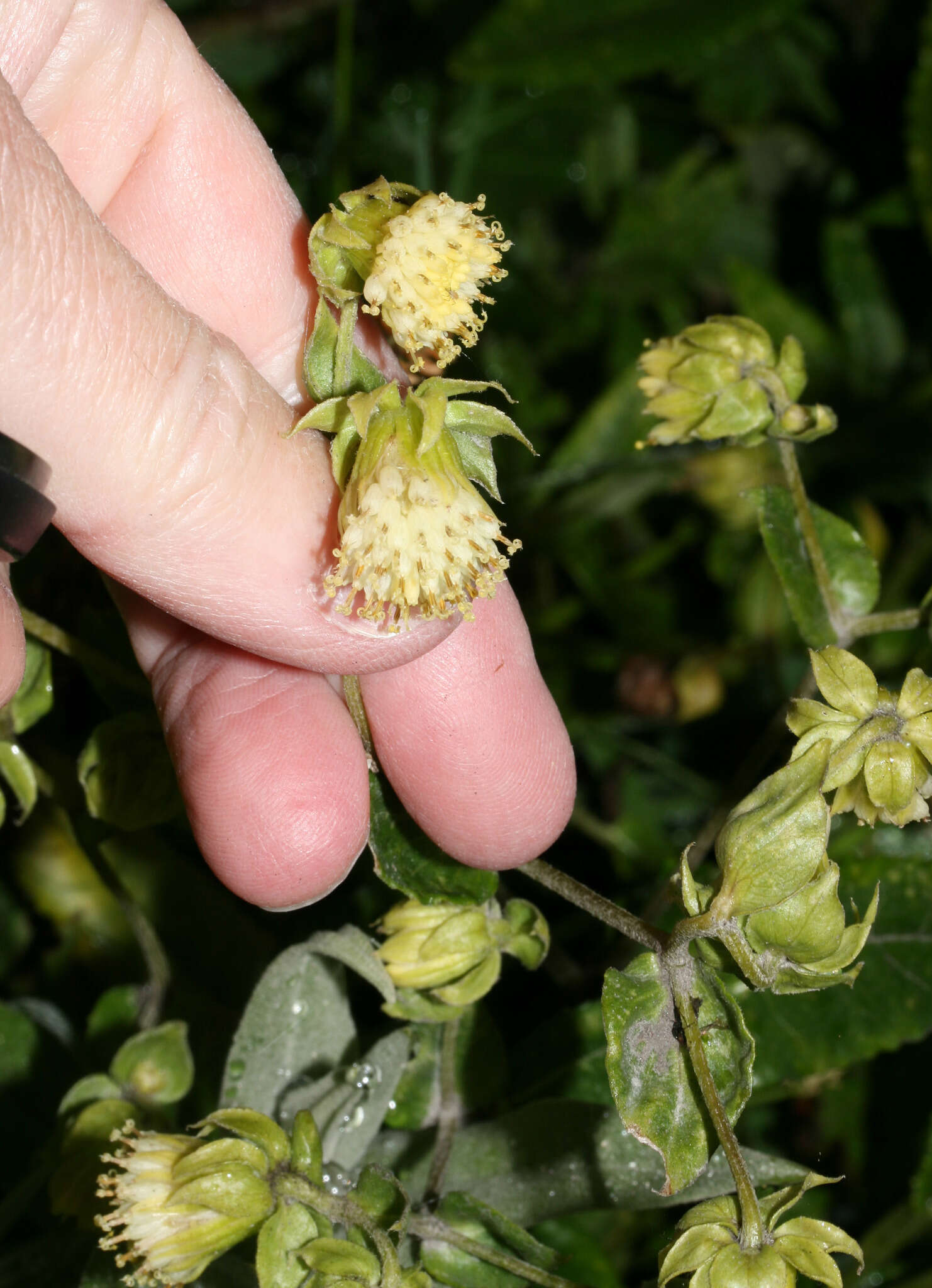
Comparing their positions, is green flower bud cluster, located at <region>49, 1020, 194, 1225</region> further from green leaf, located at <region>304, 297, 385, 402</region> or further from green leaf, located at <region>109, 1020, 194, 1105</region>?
green leaf, located at <region>304, 297, 385, 402</region>

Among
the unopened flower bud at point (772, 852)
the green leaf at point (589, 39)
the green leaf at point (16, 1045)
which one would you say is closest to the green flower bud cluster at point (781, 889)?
the unopened flower bud at point (772, 852)

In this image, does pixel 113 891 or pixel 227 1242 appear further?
pixel 113 891

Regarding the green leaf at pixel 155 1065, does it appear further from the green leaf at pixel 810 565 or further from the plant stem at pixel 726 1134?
the green leaf at pixel 810 565

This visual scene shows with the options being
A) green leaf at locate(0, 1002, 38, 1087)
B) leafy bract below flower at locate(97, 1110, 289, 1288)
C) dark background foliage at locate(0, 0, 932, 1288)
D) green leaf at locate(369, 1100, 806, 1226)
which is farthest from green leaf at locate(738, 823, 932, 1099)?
green leaf at locate(0, 1002, 38, 1087)

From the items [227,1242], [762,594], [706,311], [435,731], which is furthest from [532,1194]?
[706,311]

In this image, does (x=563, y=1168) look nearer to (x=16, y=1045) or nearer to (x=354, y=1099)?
(x=354, y=1099)

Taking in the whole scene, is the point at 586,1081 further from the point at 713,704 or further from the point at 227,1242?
the point at 713,704
